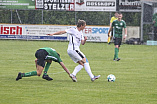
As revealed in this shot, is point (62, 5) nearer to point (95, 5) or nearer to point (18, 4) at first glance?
point (95, 5)

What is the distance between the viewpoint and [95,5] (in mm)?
35625

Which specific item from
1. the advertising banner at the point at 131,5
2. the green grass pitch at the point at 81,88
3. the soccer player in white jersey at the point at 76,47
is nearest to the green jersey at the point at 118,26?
the green grass pitch at the point at 81,88

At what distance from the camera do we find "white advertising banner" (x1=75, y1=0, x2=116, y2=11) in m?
35.5

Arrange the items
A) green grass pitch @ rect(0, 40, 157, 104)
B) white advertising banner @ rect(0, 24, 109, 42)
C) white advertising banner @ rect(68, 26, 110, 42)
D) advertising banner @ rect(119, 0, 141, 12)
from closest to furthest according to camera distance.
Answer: green grass pitch @ rect(0, 40, 157, 104) → white advertising banner @ rect(68, 26, 110, 42) → white advertising banner @ rect(0, 24, 109, 42) → advertising banner @ rect(119, 0, 141, 12)

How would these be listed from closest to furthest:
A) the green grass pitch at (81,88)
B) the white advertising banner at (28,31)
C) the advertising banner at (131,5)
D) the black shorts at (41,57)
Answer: the green grass pitch at (81,88) < the black shorts at (41,57) < the white advertising banner at (28,31) < the advertising banner at (131,5)

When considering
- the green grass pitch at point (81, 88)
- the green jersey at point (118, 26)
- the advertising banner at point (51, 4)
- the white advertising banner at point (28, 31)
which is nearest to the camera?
the green grass pitch at point (81, 88)

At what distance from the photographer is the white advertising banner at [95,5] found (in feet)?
116

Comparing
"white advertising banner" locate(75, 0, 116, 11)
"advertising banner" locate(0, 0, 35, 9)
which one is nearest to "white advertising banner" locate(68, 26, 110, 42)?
"white advertising banner" locate(75, 0, 116, 11)

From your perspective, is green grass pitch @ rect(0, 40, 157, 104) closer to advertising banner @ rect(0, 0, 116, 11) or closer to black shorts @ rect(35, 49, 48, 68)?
black shorts @ rect(35, 49, 48, 68)

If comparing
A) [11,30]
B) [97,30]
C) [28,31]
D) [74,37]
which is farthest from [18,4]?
[74,37]

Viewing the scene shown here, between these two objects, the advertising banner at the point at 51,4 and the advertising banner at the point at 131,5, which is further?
the advertising banner at the point at 51,4

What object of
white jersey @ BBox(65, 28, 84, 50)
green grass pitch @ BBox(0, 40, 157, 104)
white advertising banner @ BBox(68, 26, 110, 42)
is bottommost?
green grass pitch @ BBox(0, 40, 157, 104)

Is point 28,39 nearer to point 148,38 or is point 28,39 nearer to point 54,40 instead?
point 54,40

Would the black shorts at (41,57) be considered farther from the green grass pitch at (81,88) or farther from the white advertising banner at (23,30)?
the white advertising banner at (23,30)
